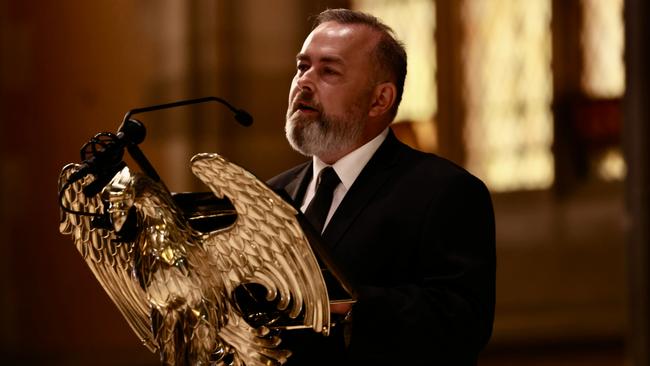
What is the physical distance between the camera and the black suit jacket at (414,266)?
8.59 feet

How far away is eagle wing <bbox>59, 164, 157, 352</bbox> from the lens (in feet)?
9.04

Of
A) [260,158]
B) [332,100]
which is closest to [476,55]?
[260,158]

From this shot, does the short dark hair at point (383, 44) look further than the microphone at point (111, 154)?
Yes

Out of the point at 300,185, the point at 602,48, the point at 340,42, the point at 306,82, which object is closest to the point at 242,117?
the point at 306,82

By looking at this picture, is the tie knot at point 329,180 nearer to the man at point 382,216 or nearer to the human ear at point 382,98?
the man at point 382,216

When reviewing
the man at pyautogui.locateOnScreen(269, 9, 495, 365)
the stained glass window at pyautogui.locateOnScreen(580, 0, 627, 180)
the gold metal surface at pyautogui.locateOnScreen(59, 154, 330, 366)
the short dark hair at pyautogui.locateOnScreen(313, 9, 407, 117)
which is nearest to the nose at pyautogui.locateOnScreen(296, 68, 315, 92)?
the man at pyautogui.locateOnScreen(269, 9, 495, 365)

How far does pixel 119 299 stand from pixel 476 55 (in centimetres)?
605

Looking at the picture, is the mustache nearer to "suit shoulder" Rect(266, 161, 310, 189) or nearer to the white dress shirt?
the white dress shirt

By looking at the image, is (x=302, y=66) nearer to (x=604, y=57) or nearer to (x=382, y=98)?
(x=382, y=98)

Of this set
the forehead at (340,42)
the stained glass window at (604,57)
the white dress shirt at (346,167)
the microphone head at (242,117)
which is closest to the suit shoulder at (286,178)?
the white dress shirt at (346,167)

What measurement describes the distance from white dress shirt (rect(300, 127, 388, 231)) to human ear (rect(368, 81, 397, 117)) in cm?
6

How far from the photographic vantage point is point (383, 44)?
2996mm

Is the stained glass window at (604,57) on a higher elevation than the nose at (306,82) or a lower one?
lower

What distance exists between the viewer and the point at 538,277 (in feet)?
26.8
